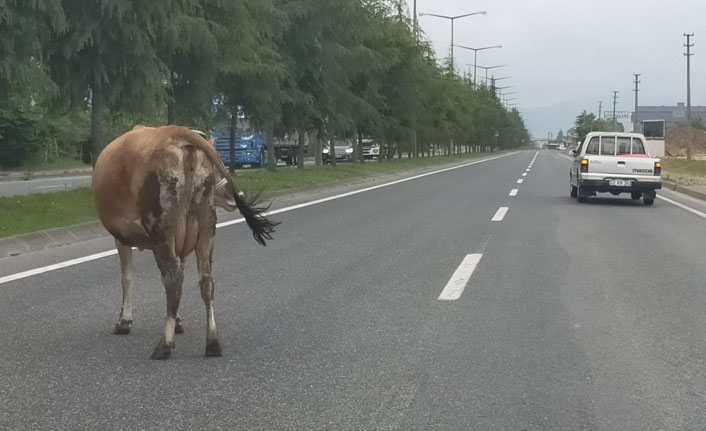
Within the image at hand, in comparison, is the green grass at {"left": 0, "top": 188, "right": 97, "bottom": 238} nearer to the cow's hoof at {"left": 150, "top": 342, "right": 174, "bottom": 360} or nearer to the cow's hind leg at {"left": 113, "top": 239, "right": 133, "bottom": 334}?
the cow's hind leg at {"left": 113, "top": 239, "right": 133, "bottom": 334}

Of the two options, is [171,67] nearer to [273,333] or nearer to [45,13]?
[45,13]

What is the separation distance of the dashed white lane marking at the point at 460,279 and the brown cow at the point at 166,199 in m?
2.92

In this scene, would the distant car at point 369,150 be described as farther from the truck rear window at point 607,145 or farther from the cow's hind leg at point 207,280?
the cow's hind leg at point 207,280

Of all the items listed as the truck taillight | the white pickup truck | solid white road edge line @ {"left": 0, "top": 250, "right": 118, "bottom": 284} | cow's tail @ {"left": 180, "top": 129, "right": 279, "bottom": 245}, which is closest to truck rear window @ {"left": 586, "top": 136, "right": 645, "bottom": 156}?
the white pickup truck

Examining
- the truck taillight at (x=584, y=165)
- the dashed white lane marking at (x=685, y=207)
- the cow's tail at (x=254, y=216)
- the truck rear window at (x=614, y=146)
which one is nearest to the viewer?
the cow's tail at (x=254, y=216)

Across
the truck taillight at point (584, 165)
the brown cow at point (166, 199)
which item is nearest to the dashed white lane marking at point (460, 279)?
the brown cow at point (166, 199)

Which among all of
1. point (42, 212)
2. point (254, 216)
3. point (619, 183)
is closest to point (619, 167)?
point (619, 183)

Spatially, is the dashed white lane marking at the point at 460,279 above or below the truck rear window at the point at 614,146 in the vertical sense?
→ below

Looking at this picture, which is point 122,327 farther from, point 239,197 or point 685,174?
point 685,174

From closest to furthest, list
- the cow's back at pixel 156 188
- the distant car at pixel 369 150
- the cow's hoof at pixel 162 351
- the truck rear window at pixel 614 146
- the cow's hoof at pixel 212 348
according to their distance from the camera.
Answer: the cow's back at pixel 156 188, the cow's hoof at pixel 162 351, the cow's hoof at pixel 212 348, the truck rear window at pixel 614 146, the distant car at pixel 369 150

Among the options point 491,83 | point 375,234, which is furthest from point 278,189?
point 491,83

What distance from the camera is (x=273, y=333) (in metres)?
6.79

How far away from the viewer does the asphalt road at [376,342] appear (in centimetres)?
489

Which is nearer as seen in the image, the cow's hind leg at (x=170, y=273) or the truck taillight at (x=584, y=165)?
the cow's hind leg at (x=170, y=273)
